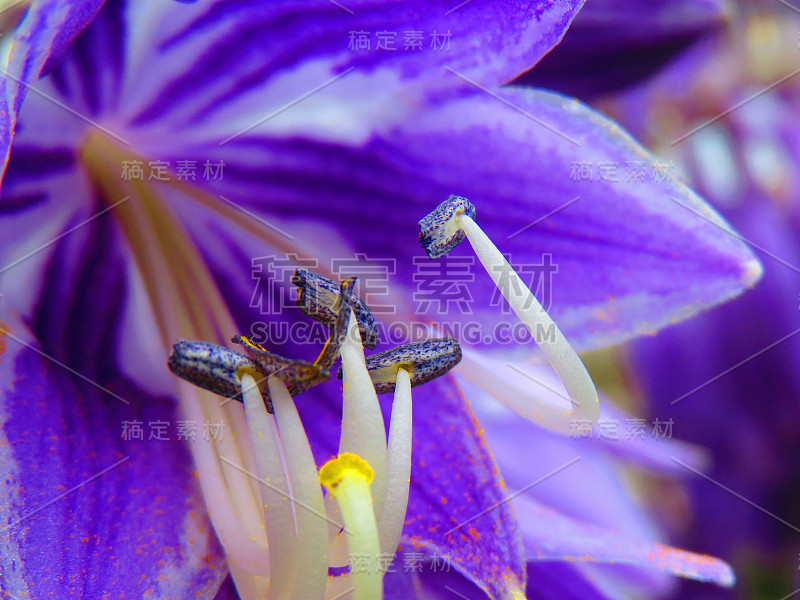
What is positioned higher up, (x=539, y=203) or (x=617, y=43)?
(x=617, y=43)

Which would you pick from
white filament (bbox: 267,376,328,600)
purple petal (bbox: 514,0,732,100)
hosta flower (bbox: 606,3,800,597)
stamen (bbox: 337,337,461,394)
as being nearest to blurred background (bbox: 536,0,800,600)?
hosta flower (bbox: 606,3,800,597)

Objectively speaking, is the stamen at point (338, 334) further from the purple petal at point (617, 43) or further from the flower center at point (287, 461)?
the purple petal at point (617, 43)

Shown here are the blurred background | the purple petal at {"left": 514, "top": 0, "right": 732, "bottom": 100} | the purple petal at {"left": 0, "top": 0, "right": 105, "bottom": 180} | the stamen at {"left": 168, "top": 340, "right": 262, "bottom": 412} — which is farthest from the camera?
the blurred background

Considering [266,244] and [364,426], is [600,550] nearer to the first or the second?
[364,426]

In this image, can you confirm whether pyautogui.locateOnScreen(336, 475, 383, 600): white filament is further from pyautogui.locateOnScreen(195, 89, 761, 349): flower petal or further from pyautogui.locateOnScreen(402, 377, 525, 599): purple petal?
pyautogui.locateOnScreen(195, 89, 761, 349): flower petal

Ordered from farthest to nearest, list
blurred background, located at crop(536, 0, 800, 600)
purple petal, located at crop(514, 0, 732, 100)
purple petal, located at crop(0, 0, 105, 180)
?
blurred background, located at crop(536, 0, 800, 600) → purple petal, located at crop(514, 0, 732, 100) → purple petal, located at crop(0, 0, 105, 180)

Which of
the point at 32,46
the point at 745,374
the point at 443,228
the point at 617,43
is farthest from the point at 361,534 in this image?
the point at 745,374

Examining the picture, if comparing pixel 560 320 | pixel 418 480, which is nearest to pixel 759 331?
pixel 560 320

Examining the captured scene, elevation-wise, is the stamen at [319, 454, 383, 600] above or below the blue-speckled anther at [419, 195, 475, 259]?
below
